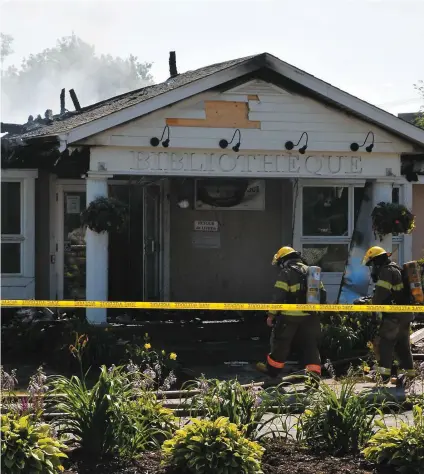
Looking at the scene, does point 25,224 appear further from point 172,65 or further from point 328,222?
point 172,65

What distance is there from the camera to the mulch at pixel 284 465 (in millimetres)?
5961

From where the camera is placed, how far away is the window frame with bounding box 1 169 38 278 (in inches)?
553

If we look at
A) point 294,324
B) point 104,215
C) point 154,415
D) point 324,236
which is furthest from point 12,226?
point 154,415

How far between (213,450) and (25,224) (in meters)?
9.00

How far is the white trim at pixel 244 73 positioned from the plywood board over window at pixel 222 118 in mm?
301

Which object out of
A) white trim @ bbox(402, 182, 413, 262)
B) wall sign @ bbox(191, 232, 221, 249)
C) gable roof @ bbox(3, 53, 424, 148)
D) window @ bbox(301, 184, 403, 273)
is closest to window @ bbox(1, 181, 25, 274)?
gable roof @ bbox(3, 53, 424, 148)

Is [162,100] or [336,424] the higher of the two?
[162,100]

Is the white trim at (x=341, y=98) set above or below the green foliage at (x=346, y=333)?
above

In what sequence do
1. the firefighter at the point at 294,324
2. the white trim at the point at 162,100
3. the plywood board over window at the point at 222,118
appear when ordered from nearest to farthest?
the firefighter at the point at 294,324, the white trim at the point at 162,100, the plywood board over window at the point at 222,118

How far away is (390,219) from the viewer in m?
13.4

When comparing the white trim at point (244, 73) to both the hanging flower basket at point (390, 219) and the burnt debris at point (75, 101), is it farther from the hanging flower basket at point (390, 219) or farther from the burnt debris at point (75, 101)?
the burnt debris at point (75, 101)

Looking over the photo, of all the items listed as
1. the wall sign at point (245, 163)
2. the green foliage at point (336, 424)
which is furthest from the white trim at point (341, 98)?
the green foliage at point (336, 424)

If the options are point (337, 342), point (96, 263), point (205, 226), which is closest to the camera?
point (337, 342)

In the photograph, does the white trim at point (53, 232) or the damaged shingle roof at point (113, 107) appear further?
the white trim at point (53, 232)
